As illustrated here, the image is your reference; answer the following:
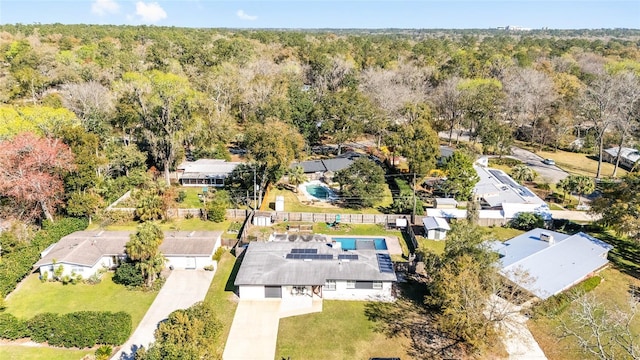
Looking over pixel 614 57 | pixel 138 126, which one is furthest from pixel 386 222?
pixel 614 57

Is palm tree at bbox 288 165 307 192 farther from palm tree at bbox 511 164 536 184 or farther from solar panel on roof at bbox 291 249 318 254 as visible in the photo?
palm tree at bbox 511 164 536 184

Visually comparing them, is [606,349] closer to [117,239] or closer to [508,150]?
[117,239]

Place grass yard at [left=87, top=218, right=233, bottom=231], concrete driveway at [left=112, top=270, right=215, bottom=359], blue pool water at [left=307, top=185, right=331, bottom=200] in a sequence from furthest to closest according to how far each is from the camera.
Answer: blue pool water at [left=307, top=185, right=331, bottom=200]
grass yard at [left=87, top=218, right=233, bottom=231]
concrete driveway at [left=112, top=270, right=215, bottom=359]

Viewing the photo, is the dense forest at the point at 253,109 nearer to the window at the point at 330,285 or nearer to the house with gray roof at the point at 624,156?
the house with gray roof at the point at 624,156

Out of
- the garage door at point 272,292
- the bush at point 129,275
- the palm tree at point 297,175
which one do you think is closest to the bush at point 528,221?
the palm tree at point 297,175

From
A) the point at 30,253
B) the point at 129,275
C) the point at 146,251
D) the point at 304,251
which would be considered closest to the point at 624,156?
the point at 304,251

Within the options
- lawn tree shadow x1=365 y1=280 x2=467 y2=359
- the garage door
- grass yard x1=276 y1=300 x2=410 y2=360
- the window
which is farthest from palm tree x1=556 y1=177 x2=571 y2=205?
the garage door
